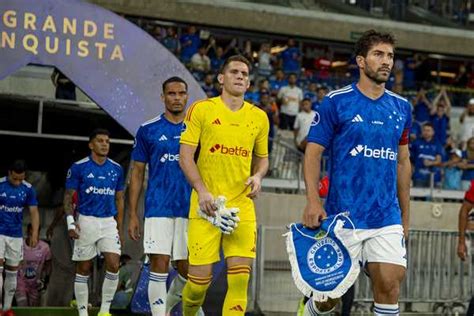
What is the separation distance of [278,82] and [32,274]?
955 cm

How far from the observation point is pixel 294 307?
16.6m

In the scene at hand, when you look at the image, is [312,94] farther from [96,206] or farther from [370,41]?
[370,41]

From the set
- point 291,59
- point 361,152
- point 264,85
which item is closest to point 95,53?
point 361,152

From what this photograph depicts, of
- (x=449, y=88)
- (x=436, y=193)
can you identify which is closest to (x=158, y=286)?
(x=436, y=193)

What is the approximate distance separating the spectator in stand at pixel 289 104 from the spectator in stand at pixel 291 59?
138 inches

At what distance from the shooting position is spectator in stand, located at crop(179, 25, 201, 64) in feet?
83.5

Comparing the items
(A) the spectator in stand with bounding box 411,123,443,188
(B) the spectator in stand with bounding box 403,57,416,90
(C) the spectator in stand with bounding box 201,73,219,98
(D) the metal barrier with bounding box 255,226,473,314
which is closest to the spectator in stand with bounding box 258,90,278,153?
(C) the spectator in stand with bounding box 201,73,219,98

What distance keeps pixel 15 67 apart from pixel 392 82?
15.3 meters

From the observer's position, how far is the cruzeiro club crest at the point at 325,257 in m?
8.36

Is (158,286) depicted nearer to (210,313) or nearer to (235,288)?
(235,288)

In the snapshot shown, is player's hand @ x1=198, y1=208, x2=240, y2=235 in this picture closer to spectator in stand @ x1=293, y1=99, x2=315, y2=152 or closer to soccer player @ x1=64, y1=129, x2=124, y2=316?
soccer player @ x1=64, y1=129, x2=124, y2=316

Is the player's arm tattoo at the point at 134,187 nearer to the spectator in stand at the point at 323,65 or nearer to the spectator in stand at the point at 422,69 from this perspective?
the spectator in stand at the point at 323,65

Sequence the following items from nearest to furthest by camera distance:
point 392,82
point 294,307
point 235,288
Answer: point 235,288, point 294,307, point 392,82

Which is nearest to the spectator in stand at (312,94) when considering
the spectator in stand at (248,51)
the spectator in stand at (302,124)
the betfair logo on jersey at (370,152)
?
the spectator in stand at (302,124)
